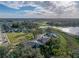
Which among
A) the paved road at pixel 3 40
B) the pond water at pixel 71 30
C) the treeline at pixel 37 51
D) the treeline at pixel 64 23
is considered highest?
the treeline at pixel 64 23

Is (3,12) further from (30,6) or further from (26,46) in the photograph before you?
(26,46)

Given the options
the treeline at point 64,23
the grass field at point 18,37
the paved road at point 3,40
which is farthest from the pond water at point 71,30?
the paved road at point 3,40

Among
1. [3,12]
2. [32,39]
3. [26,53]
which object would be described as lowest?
[26,53]

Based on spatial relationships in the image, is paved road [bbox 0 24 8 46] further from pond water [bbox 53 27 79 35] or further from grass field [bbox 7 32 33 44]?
pond water [bbox 53 27 79 35]

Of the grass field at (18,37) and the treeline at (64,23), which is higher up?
the treeline at (64,23)

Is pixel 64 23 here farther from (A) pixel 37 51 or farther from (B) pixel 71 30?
(A) pixel 37 51

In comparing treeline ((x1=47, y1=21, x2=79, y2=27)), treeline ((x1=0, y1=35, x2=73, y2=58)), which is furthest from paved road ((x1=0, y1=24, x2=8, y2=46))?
treeline ((x1=47, y1=21, x2=79, y2=27))

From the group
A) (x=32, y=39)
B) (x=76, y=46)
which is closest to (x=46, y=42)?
(x=32, y=39)

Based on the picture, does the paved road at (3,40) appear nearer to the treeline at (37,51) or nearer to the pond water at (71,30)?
the treeline at (37,51)
